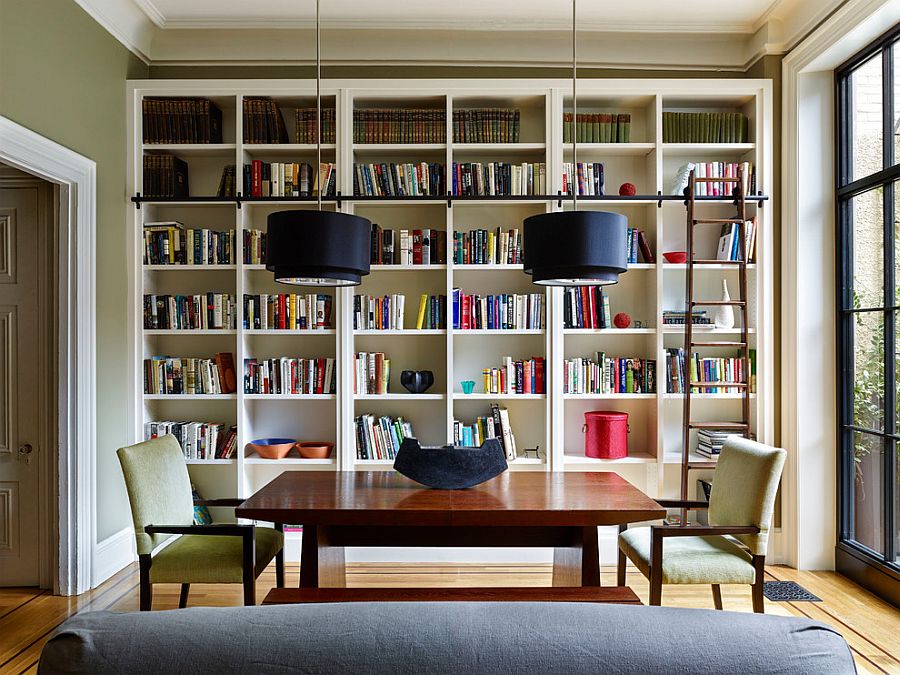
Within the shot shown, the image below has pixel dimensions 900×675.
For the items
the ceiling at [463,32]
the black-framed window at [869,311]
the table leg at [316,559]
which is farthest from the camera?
the ceiling at [463,32]

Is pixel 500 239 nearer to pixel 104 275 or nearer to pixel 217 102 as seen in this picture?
pixel 217 102

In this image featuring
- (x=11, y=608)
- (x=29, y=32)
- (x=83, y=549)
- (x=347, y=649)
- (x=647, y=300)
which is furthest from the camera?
(x=647, y=300)

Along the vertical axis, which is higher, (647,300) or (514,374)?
(647,300)

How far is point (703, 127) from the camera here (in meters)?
4.64

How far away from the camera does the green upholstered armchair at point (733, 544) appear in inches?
121

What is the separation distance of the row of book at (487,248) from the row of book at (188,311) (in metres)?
1.46

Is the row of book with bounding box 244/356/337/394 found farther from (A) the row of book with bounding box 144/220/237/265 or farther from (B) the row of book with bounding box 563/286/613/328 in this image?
(B) the row of book with bounding box 563/286/613/328

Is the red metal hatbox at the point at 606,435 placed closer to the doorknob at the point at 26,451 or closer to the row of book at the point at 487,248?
the row of book at the point at 487,248

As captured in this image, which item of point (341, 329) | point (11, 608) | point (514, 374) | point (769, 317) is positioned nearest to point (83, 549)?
point (11, 608)

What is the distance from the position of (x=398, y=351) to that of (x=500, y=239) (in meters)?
1.00

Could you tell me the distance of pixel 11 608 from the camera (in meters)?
3.73

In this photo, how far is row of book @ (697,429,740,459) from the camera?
4559mm

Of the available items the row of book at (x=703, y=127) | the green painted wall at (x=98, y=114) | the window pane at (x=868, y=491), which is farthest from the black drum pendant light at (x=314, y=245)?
the window pane at (x=868, y=491)

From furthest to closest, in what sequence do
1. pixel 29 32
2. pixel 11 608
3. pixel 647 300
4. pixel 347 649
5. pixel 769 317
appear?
1. pixel 647 300
2. pixel 769 317
3. pixel 11 608
4. pixel 29 32
5. pixel 347 649
